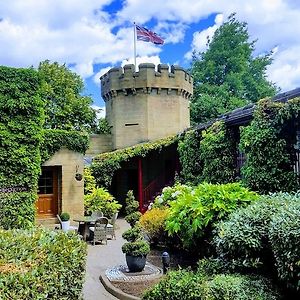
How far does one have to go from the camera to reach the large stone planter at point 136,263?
378 inches

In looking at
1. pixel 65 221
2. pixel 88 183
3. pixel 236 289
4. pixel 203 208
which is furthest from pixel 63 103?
pixel 236 289

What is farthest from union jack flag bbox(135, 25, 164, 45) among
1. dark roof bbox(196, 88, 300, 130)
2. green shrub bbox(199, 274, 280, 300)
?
green shrub bbox(199, 274, 280, 300)

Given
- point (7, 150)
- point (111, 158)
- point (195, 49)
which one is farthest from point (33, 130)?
point (195, 49)

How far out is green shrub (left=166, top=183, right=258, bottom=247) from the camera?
8750 millimetres

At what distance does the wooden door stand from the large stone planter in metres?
9.62

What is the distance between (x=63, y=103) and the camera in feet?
94.0

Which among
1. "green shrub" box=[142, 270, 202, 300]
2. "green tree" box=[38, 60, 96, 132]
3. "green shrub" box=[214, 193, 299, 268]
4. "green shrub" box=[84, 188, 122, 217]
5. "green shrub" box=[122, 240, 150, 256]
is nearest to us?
"green shrub" box=[142, 270, 202, 300]

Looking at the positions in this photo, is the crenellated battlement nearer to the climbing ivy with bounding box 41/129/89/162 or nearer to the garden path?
the climbing ivy with bounding box 41/129/89/162

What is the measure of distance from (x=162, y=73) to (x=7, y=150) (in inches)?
463

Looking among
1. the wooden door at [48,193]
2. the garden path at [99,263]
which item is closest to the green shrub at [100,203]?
the wooden door at [48,193]

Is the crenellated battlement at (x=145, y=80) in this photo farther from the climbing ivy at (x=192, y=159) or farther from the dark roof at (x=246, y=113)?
the dark roof at (x=246, y=113)

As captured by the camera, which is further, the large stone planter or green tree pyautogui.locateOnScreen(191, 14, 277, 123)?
green tree pyautogui.locateOnScreen(191, 14, 277, 123)

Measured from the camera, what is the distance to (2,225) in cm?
1504

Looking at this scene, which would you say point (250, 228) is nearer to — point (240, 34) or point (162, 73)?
point (162, 73)
